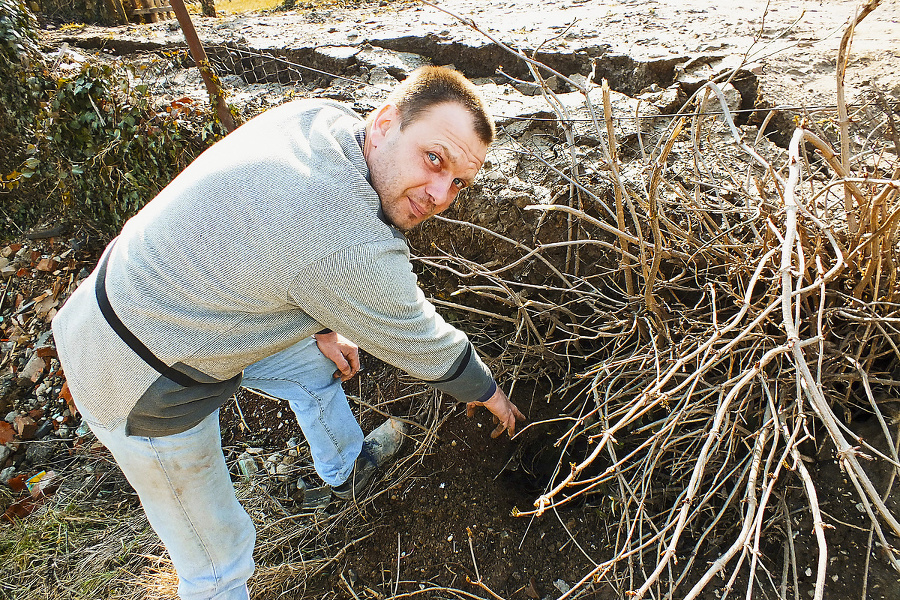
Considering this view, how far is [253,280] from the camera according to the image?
1.48 metres

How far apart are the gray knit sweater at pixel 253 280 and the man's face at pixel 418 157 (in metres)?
0.07

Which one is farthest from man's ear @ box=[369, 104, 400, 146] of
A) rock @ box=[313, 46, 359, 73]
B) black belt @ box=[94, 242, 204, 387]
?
rock @ box=[313, 46, 359, 73]

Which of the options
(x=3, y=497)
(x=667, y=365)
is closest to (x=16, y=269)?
(x=3, y=497)

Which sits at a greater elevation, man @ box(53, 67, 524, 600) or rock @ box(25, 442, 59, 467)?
man @ box(53, 67, 524, 600)

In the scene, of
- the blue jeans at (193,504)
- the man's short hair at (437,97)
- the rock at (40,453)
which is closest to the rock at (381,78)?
the man's short hair at (437,97)

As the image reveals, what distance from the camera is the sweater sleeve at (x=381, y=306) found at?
145 centimetres

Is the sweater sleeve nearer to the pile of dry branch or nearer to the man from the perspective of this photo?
the man

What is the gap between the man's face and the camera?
1603 mm

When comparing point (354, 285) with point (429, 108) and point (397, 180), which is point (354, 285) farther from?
point (429, 108)

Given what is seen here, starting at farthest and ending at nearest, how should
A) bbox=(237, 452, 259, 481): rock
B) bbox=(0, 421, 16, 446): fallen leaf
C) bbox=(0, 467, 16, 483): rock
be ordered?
bbox=(0, 421, 16, 446): fallen leaf
bbox=(0, 467, 16, 483): rock
bbox=(237, 452, 259, 481): rock

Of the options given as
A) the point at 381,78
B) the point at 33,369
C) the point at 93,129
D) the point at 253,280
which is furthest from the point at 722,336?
the point at 33,369

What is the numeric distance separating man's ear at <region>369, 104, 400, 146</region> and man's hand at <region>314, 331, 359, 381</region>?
92 cm

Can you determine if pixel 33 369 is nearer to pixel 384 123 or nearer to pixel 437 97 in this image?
pixel 384 123

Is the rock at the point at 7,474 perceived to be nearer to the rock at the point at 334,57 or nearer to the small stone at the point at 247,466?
the small stone at the point at 247,466
